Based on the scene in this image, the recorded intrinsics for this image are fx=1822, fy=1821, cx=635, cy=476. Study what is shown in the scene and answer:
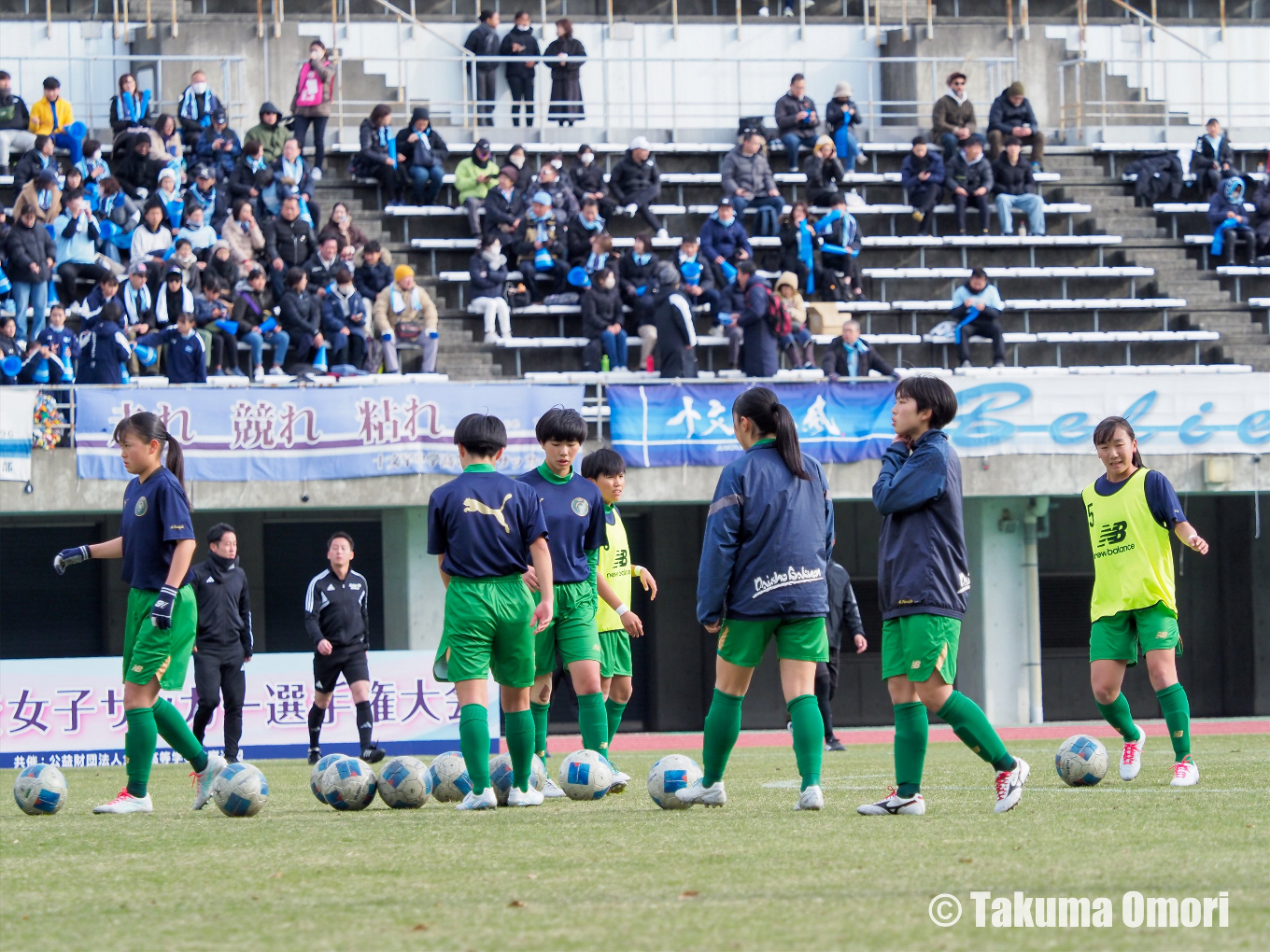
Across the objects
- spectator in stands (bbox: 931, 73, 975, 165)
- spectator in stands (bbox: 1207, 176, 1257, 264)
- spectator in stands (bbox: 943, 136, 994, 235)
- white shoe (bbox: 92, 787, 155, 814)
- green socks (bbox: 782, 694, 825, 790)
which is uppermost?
spectator in stands (bbox: 931, 73, 975, 165)

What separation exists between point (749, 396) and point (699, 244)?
16066 millimetres

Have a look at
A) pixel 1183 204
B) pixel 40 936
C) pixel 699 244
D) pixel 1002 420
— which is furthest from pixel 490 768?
pixel 1183 204

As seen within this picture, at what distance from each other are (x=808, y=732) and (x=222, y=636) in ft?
24.4

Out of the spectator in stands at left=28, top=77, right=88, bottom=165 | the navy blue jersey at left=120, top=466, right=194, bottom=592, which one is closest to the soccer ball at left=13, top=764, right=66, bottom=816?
the navy blue jersey at left=120, top=466, right=194, bottom=592

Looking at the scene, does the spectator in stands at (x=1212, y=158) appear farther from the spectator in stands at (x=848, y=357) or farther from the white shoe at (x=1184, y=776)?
the white shoe at (x=1184, y=776)

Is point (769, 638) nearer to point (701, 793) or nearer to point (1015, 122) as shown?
point (701, 793)

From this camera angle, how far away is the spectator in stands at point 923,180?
26.6 m

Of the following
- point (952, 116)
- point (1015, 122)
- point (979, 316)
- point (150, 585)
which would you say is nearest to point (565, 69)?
point (952, 116)

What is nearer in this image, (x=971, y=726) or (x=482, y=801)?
(x=971, y=726)

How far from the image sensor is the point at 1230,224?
27281mm

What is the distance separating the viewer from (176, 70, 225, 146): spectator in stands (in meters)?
24.2

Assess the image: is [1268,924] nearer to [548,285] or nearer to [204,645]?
[204,645]

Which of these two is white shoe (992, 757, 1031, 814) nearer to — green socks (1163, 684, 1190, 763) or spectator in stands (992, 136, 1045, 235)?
green socks (1163, 684, 1190, 763)

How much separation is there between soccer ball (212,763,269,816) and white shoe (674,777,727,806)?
219 centimetres
